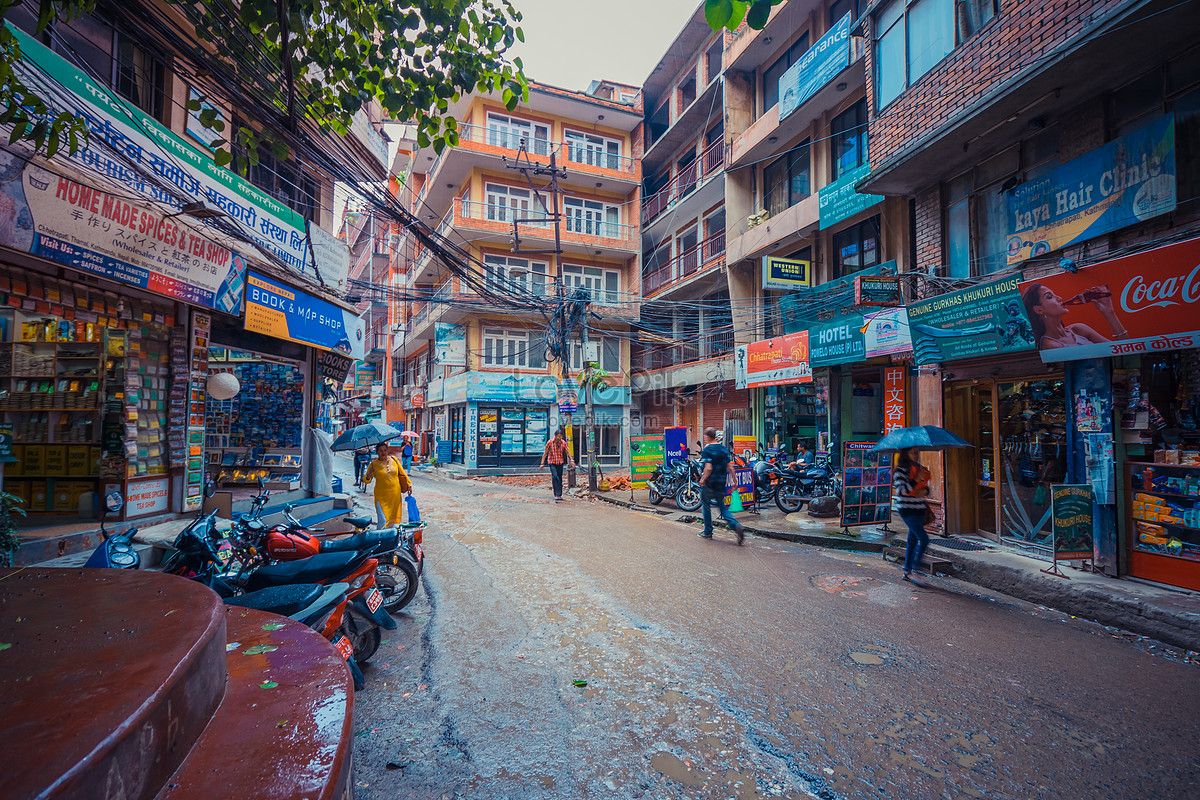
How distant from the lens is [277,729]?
2064 mm

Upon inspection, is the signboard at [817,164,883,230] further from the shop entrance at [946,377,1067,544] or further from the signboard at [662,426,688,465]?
the signboard at [662,426,688,465]

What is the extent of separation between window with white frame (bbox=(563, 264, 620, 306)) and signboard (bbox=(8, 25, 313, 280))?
719 inches

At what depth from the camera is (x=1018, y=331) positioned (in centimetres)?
775

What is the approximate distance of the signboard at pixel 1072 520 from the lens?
264 inches

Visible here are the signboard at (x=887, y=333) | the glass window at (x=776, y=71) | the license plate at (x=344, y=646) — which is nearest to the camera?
the license plate at (x=344, y=646)

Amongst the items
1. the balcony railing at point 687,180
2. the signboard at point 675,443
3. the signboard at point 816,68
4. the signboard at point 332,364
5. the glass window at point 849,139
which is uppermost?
the balcony railing at point 687,180

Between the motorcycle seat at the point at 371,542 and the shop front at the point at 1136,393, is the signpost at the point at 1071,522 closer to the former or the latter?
the shop front at the point at 1136,393

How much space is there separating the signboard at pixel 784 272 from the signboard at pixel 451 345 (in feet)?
43.0

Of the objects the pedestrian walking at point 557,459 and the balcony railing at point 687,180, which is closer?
the pedestrian walking at point 557,459

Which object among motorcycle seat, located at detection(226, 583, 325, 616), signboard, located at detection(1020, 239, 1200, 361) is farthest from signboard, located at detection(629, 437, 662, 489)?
motorcycle seat, located at detection(226, 583, 325, 616)

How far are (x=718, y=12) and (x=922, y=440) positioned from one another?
6.14 metres

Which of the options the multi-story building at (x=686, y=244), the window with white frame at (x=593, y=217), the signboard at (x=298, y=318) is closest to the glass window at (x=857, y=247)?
the multi-story building at (x=686, y=244)

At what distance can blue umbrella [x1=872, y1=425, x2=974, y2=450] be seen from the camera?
288 inches

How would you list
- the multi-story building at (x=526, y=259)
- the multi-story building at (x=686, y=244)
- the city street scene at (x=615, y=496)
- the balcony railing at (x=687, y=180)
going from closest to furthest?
the city street scene at (x=615, y=496)
the balcony railing at (x=687, y=180)
the multi-story building at (x=686, y=244)
the multi-story building at (x=526, y=259)
